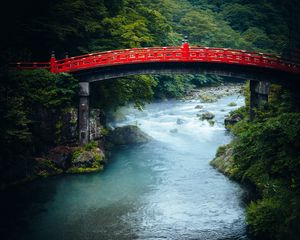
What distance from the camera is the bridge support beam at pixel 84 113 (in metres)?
37.0

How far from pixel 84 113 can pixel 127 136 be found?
7.87 meters

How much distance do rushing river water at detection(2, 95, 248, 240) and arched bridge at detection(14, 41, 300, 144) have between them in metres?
6.22

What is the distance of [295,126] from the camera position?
20672mm

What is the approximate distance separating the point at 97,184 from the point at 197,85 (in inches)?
1969

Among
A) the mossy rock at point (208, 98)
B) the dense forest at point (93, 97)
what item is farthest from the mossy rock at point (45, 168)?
the mossy rock at point (208, 98)

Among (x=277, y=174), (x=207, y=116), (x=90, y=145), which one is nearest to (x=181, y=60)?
(x=90, y=145)

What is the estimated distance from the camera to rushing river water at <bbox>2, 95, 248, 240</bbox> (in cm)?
2409

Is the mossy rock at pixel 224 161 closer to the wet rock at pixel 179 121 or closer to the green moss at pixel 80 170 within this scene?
the green moss at pixel 80 170

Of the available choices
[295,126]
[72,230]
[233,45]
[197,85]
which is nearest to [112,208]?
[72,230]

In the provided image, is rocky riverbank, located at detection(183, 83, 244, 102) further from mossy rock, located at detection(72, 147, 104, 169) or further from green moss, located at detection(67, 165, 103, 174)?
green moss, located at detection(67, 165, 103, 174)

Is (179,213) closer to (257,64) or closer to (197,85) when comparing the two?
(257,64)

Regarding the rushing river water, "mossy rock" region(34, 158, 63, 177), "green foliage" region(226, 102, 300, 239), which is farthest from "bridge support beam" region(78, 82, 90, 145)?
"green foliage" region(226, 102, 300, 239)

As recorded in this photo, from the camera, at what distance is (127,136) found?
43.9 m

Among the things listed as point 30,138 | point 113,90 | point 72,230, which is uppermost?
point 113,90
